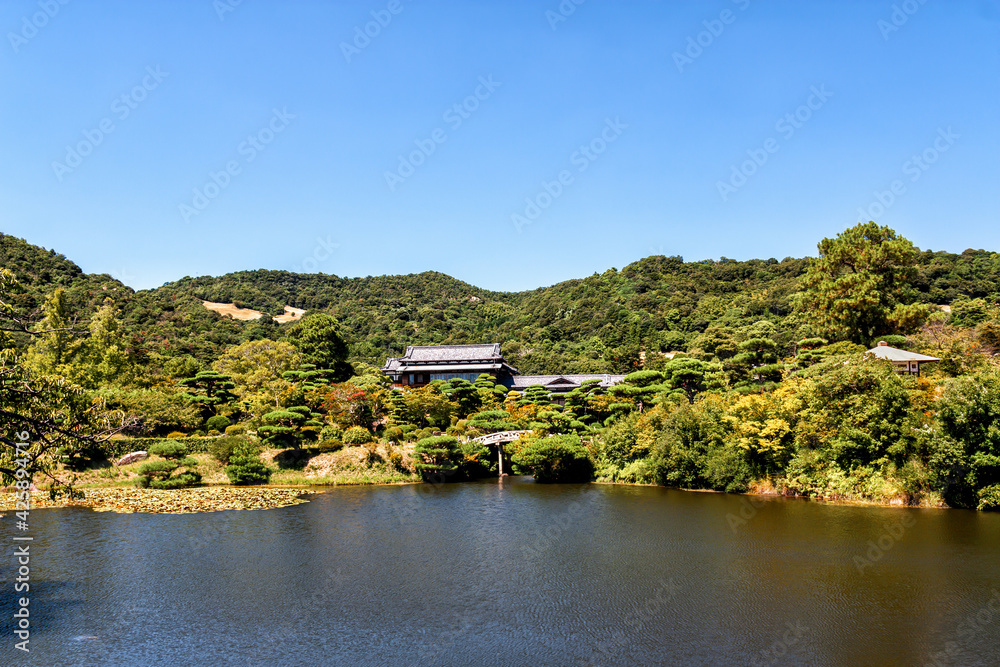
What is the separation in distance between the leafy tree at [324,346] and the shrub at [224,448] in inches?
572

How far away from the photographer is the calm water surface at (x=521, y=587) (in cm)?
1179

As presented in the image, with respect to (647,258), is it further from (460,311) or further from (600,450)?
(600,450)

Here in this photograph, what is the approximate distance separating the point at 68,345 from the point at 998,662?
42.6m

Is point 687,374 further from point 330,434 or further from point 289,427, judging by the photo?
point 289,427

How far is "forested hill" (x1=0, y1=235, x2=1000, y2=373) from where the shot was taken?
56.5 m

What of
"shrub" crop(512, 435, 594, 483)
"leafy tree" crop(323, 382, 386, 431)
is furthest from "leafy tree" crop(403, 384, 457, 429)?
"shrub" crop(512, 435, 594, 483)

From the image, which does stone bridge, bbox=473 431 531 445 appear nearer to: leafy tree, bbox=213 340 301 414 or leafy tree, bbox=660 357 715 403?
leafy tree, bbox=660 357 715 403

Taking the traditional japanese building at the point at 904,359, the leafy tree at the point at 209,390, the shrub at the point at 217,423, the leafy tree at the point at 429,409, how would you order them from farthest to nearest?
1. the leafy tree at the point at 209,390
2. the leafy tree at the point at 429,409
3. the shrub at the point at 217,423
4. the traditional japanese building at the point at 904,359

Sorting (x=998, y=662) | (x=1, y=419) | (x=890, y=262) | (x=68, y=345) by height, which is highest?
(x=890, y=262)

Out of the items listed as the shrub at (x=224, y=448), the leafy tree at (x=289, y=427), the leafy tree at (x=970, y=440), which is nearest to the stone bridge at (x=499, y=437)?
the leafy tree at (x=289, y=427)

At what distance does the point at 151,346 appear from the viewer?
2034 inches

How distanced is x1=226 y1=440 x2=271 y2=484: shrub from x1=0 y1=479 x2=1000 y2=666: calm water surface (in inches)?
261

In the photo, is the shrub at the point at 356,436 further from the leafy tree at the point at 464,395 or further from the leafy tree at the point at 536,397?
the leafy tree at the point at 536,397

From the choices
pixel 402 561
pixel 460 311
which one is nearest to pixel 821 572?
pixel 402 561
